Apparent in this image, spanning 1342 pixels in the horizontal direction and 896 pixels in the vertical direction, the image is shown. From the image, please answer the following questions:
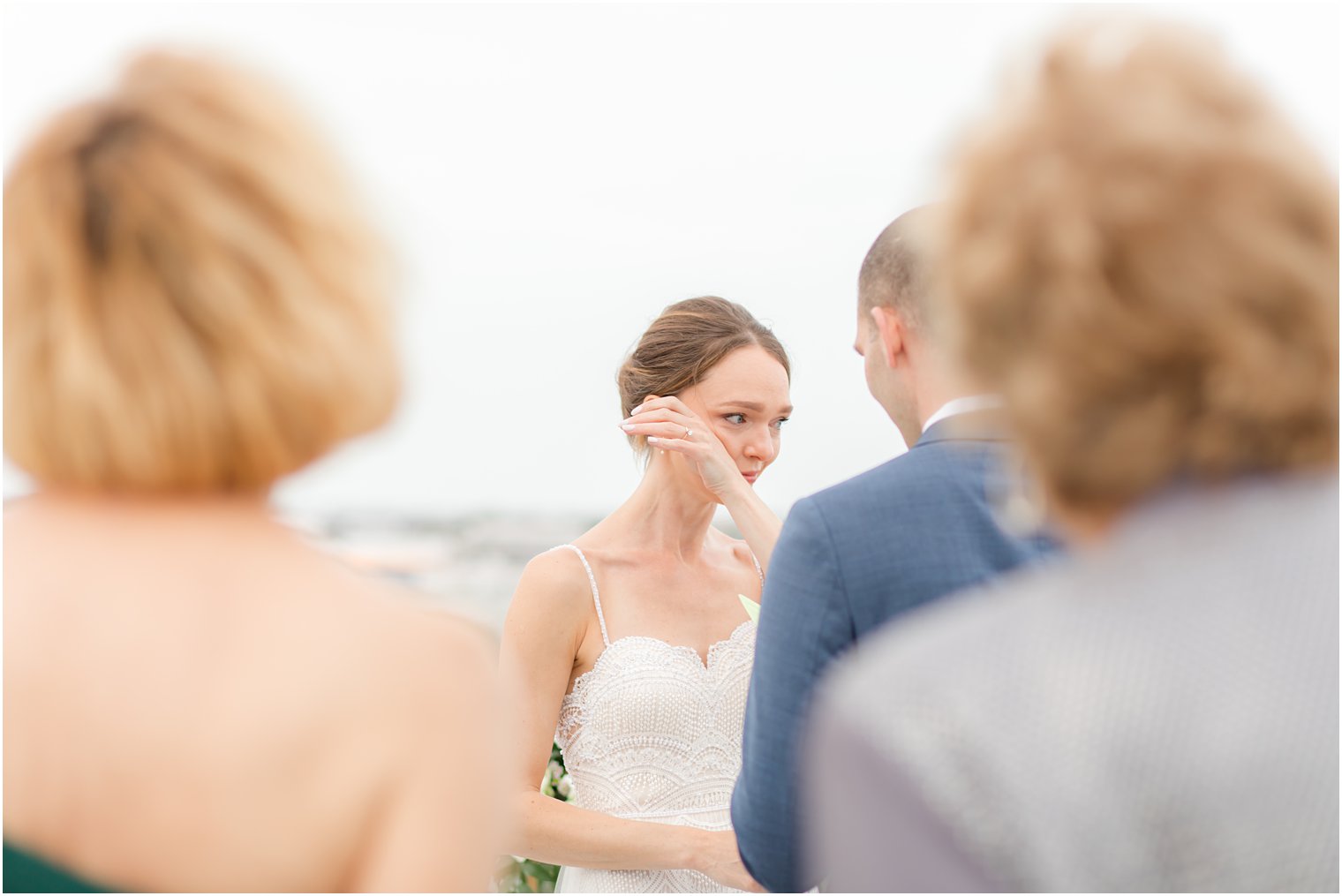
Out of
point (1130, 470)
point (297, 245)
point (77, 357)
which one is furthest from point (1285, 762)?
point (77, 357)

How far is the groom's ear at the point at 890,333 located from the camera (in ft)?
8.14

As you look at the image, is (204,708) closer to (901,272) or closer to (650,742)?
(901,272)

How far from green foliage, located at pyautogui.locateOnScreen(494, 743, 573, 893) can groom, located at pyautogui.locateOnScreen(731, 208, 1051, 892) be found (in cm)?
230

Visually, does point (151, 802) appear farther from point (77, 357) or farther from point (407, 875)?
point (77, 357)

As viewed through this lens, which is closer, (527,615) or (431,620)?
(431,620)

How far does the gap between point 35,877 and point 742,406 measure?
106 inches

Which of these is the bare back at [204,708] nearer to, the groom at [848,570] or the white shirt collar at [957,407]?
the groom at [848,570]

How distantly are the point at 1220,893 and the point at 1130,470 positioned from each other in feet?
1.31

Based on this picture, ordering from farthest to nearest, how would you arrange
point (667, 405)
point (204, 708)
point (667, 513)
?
point (667, 513)
point (667, 405)
point (204, 708)

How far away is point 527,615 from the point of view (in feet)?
11.4

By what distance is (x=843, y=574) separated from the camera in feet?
7.02

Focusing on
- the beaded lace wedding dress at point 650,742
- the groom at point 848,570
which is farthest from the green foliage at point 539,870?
the groom at point 848,570

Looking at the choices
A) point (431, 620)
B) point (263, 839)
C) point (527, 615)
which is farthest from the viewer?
point (527, 615)

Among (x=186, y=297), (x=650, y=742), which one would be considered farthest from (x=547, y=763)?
(x=186, y=297)
